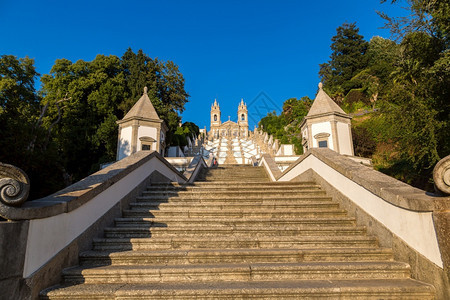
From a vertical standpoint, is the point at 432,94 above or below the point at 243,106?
below

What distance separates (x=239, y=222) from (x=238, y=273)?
1.34 meters

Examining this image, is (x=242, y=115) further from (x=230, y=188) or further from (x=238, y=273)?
(x=238, y=273)

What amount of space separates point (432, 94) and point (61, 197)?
373 inches

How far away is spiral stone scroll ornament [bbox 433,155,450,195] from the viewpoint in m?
2.46

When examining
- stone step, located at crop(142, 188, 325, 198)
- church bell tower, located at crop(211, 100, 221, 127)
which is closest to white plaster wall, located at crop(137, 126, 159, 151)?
stone step, located at crop(142, 188, 325, 198)

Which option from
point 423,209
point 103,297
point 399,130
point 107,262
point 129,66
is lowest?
point 103,297

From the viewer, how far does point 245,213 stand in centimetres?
453

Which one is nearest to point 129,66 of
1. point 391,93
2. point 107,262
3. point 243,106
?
point 391,93

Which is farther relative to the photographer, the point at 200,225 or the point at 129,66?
the point at 129,66

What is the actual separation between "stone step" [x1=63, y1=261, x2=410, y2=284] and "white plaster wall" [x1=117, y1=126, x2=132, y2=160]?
16153mm

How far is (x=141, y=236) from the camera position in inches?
152

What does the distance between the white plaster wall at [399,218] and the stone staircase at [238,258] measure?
1.00 feet

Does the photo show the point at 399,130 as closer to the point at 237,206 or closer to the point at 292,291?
the point at 237,206

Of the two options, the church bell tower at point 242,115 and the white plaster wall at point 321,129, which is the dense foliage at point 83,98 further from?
the church bell tower at point 242,115
